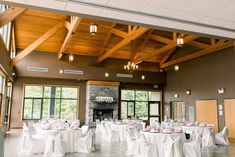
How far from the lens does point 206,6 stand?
Answer: 10.5 feet

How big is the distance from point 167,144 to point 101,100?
30.7ft

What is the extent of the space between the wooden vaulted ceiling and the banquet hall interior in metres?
0.06

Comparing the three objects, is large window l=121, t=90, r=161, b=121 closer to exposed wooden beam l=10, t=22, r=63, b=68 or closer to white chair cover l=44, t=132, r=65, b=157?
exposed wooden beam l=10, t=22, r=63, b=68

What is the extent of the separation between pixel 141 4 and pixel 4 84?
361 inches

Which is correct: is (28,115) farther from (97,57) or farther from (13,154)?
(13,154)

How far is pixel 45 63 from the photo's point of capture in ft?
44.6

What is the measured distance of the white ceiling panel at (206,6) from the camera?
10.1ft

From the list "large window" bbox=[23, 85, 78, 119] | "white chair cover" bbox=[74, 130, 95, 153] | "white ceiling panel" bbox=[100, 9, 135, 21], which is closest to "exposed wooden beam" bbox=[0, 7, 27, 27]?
"white chair cover" bbox=[74, 130, 95, 153]

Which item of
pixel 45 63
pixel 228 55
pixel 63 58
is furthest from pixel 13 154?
pixel 228 55

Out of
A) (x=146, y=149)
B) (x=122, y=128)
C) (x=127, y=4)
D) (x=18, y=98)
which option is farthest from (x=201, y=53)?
(x=18, y=98)

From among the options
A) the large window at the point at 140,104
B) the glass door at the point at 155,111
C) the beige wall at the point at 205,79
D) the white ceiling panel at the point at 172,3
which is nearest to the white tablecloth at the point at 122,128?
the beige wall at the point at 205,79

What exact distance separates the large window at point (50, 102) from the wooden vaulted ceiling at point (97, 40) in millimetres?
2440

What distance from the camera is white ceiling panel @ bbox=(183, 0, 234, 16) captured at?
3.08 meters

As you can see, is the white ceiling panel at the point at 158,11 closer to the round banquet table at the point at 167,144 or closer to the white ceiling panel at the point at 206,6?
the white ceiling panel at the point at 206,6
